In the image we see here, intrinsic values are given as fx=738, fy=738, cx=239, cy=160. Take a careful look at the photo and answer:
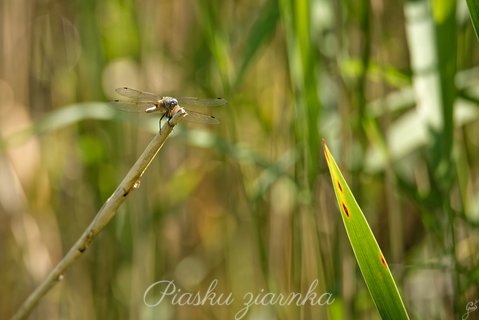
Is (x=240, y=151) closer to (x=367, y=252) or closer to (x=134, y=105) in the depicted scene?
(x=134, y=105)

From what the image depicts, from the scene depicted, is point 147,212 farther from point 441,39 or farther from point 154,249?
→ point 441,39

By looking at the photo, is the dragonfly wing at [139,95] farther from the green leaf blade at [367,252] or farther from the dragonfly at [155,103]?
the green leaf blade at [367,252]

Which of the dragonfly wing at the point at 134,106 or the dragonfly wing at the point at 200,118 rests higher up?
the dragonfly wing at the point at 134,106

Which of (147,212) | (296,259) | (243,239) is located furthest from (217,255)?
(296,259)

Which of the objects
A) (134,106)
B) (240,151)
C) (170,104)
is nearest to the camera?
(170,104)

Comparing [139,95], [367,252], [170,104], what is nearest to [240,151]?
[139,95]

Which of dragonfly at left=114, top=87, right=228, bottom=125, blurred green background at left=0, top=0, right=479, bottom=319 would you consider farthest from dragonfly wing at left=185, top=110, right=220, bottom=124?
blurred green background at left=0, top=0, right=479, bottom=319

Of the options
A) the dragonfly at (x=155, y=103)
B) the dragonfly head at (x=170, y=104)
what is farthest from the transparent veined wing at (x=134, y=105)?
the dragonfly head at (x=170, y=104)

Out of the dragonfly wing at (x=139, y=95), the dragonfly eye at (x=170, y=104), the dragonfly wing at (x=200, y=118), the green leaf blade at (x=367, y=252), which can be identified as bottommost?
the green leaf blade at (x=367, y=252)
